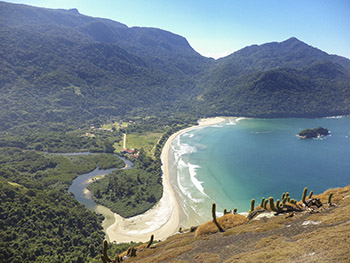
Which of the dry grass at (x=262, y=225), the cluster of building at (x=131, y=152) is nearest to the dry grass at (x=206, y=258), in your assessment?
the dry grass at (x=262, y=225)

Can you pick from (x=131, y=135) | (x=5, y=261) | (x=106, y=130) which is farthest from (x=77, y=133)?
(x=5, y=261)

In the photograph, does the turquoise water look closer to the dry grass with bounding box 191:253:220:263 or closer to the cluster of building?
the cluster of building

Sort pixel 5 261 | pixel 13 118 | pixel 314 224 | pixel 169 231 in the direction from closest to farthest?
1. pixel 314 224
2. pixel 5 261
3. pixel 169 231
4. pixel 13 118

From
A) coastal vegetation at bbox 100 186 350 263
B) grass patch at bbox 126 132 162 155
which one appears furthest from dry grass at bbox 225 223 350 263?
grass patch at bbox 126 132 162 155

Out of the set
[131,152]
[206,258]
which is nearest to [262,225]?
[206,258]

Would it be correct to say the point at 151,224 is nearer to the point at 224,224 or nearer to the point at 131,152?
the point at 224,224

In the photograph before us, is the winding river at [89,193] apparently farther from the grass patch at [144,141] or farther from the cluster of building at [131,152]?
the grass patch at [144,141]

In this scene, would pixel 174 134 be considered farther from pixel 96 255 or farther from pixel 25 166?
pixel 96 255
